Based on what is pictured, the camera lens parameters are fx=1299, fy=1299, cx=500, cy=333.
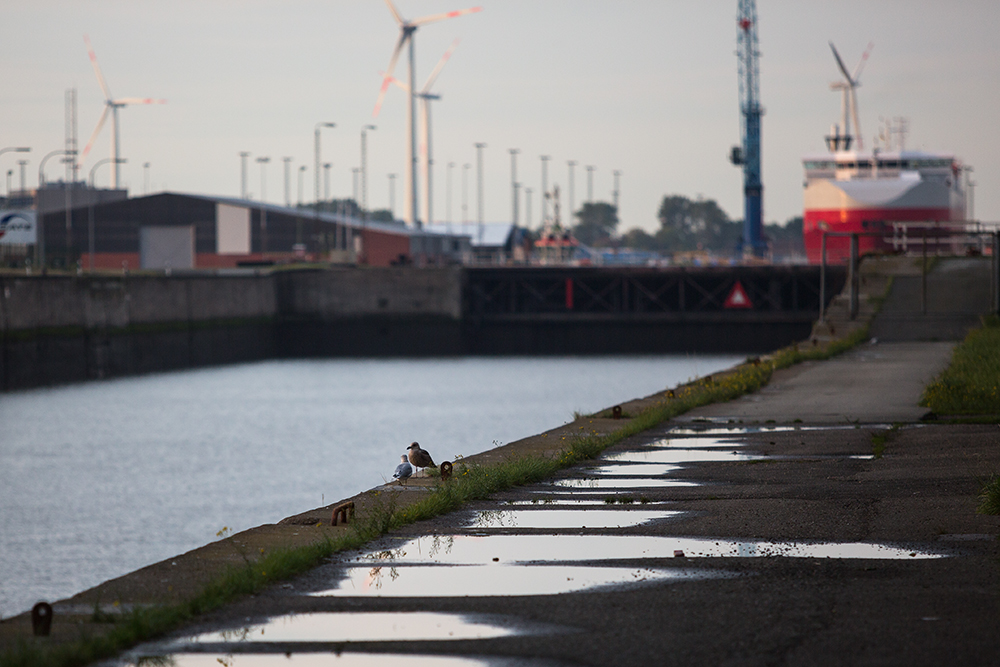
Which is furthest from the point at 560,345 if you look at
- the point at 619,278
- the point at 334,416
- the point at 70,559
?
the point at 70,559

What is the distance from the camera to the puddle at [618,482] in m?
10.9

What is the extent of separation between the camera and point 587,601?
6.77 m

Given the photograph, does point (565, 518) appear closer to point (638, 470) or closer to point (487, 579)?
point (487, 579)

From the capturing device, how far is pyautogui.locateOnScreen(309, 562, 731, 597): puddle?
706 cm

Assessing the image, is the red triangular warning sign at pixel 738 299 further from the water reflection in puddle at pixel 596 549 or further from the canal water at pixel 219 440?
the water reflection in puddle at pixel 596 549

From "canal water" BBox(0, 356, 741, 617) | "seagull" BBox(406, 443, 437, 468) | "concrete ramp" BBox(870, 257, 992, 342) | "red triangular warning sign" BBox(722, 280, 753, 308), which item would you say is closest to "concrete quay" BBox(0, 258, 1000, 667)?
"seagull" BBox(406, 443, 437, 468)

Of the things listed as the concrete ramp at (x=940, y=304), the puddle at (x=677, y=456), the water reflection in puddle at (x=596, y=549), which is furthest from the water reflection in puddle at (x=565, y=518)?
the concrete ramp at (x=940, y=304)

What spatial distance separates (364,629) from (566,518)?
10.8 feet

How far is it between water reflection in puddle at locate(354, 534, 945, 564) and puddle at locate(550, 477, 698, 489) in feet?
7.29

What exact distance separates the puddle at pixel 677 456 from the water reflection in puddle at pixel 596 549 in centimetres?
393

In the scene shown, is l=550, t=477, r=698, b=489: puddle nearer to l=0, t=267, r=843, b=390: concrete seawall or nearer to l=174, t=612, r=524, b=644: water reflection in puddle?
l=174, t=612, r=524, b=644: water reflection in puddle

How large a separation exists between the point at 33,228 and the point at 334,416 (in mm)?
44639

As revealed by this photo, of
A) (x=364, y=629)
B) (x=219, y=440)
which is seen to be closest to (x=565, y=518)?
(x=364, y=629)

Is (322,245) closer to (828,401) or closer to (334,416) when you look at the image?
(334,416)
